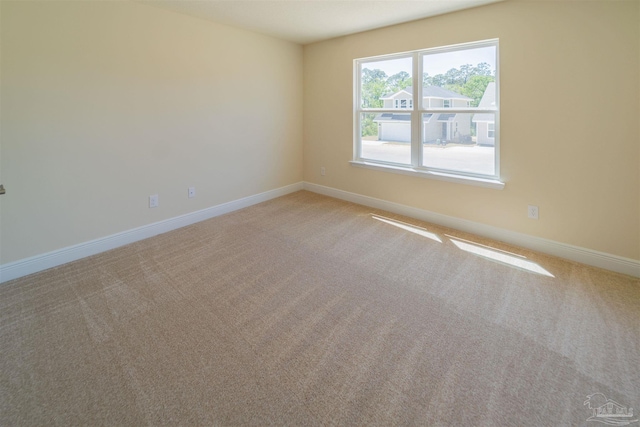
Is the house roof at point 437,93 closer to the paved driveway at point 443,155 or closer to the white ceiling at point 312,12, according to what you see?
the paved driveway at point 443,155

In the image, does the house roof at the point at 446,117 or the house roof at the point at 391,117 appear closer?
the house roof at the point at 446,117

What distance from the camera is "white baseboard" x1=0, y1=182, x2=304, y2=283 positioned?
2691 millimetres

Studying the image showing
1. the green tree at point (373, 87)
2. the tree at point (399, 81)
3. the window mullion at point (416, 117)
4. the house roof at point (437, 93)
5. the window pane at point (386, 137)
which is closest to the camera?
the house roof at point (437, 93)

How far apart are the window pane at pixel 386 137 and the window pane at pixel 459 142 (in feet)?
0.84

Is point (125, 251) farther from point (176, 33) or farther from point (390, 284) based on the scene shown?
point (390, 284)

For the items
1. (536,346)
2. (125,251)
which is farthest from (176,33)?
(536,346)

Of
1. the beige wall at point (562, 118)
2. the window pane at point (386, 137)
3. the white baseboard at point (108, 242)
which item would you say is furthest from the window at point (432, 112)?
the white baseboard at point (108, 242)

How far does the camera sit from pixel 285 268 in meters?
2.84

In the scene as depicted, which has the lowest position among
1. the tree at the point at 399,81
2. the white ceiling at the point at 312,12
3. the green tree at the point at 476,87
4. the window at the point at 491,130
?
the window at the point at 491,130

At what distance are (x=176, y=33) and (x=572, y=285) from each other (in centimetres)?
434

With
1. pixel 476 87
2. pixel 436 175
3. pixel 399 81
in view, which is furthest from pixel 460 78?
pixel 436 175

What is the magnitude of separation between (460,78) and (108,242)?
3966 mm

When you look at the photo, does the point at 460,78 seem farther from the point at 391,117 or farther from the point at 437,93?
the point at 391,117

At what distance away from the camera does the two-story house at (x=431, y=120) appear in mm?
3549
